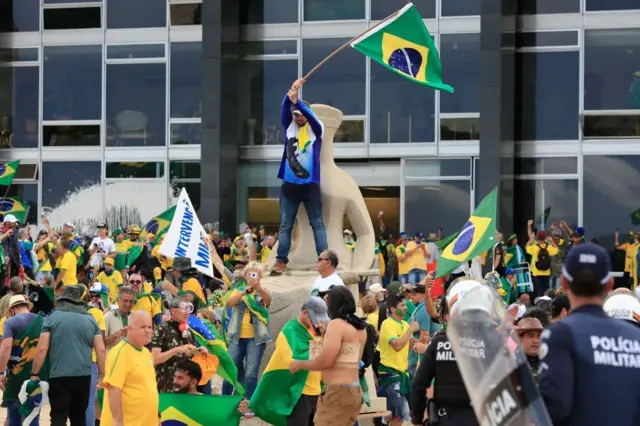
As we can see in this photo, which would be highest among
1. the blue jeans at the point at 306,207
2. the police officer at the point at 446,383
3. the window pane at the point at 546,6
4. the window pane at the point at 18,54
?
the window pane at the point at 546,6

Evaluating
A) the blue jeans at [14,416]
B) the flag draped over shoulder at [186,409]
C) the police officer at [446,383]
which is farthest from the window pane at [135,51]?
the police officer at [446,383]

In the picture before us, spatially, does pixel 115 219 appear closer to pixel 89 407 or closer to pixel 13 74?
pixel 13 74

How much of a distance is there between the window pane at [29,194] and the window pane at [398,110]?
893 centimetres

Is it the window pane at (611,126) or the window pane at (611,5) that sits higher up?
the window pane at (611,5)

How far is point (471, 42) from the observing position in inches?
1278

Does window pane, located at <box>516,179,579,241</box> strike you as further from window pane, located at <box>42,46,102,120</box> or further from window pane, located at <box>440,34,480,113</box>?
window pane, located at <box>42,46,102,120</box>

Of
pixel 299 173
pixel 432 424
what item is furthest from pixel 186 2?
pixel 432 424

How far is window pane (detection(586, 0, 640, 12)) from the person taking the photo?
3152cm

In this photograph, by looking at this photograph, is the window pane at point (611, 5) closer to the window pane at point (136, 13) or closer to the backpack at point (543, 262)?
the backpack at point (543, 262)

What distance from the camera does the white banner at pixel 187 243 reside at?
16.0 m

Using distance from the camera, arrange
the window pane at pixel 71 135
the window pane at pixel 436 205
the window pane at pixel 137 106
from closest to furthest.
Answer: the window pane at pixel 436 205 < the window pane at pixel 137 106 < the window pane at pixel 71 135

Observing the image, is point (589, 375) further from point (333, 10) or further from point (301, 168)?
point (333, 10)

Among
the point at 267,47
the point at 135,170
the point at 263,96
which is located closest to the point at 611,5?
the point at 267,47

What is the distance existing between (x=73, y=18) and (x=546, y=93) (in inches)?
490
